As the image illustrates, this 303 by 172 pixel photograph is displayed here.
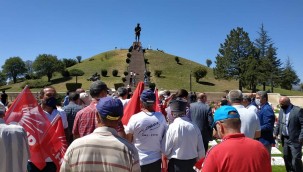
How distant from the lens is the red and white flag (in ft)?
15.6

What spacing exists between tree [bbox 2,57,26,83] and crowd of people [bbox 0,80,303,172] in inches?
3713

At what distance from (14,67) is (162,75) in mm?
52079

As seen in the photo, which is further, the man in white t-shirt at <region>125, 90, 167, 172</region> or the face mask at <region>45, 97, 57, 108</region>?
the face mask at <region>45, 97, 57, 108</region>

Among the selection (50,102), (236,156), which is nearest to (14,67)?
(50,102)

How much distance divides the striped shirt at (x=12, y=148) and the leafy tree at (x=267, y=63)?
59880 mm

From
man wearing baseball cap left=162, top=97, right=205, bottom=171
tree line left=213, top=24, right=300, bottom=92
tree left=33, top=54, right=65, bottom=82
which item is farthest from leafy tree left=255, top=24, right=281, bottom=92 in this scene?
man wearing baseball cap left=162, top=97, right=205, bottom=171

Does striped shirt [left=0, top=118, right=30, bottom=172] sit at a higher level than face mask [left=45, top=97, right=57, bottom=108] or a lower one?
lower

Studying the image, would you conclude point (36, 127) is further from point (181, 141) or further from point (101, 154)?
point (101, 154)

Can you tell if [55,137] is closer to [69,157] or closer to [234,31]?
[69,157]

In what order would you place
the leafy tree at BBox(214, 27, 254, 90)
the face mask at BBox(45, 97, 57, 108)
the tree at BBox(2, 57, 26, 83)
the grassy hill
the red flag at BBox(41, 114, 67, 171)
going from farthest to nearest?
1. the tree at BBox(2, 57, 26, 83)
2. the leafy tree at BBox(214, 27, 254, 90)
3. the grassy hill
4. the face mask at BBox(45, 97, 57, 108)
5. the red flag at BBox(41, 114, 67, 171)

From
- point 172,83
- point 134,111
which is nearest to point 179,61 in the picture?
point 172,83

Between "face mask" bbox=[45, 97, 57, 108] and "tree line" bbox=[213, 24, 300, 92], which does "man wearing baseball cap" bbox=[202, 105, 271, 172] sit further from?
"tree line" bbox=[213, 24, 300, 92]

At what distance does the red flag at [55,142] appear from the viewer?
4.74 m

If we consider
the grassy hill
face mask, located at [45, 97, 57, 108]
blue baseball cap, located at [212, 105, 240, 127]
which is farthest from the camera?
the grassy hill
